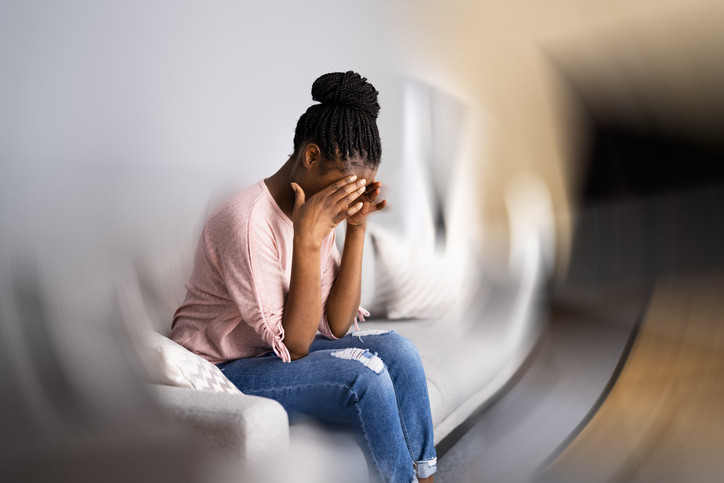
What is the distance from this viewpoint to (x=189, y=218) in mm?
600

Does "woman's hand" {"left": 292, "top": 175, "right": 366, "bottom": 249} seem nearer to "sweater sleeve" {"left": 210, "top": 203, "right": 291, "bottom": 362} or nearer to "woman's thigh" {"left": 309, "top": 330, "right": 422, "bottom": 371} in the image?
"sweater sleeve" {"left": 210, "top": 203, "right": 291, "bottom": 362}

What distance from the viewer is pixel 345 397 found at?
561 millimetres

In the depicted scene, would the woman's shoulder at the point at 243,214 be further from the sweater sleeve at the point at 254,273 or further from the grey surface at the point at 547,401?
the grey surface at the point at 547,401

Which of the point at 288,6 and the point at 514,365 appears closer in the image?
the point at 288,6

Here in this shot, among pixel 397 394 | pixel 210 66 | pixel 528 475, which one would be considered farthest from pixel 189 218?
pixel 528 475

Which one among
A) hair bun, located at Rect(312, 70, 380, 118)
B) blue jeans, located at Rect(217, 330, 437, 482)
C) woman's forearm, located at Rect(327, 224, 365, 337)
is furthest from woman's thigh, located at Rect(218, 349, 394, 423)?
hair bun, located at Rect(312, 70, 380, 118)

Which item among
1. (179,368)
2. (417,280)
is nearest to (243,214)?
(179,368)

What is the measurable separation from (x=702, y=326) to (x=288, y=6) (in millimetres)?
469

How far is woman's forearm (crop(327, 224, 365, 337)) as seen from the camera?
2.25 ft

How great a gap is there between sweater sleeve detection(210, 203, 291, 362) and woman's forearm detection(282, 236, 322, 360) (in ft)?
0.04

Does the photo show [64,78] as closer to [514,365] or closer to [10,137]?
[10,137]

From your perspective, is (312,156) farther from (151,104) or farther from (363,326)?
(363,326)

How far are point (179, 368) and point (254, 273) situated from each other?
109mm

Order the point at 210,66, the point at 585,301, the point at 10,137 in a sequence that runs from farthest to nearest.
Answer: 1. the point at 585,301
2. the point at 210,66
3. the point at 10,137
